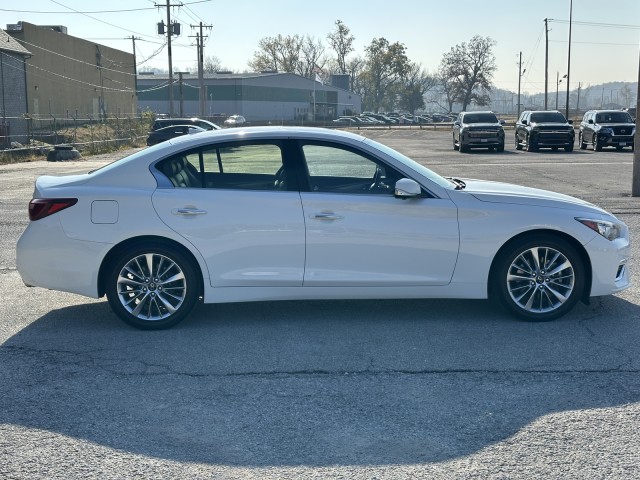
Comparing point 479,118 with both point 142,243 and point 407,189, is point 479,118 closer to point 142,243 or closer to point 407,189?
point 407,189

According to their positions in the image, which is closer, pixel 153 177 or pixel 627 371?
pixel 627 371

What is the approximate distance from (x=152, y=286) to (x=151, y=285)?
0.01 meters

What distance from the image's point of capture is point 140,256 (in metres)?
6.29

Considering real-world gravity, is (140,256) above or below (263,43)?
below

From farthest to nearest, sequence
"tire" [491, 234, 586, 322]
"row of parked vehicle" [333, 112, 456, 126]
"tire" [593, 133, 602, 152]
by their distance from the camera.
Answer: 1. "row of parked vehicle" [333, 112, 456, 126]
2. "tire" [593, 133, 602, 152]
3. "tire" [491, 234, 586, 322]

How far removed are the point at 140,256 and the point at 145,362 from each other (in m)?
1.05

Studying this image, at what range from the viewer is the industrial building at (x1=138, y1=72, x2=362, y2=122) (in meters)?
104

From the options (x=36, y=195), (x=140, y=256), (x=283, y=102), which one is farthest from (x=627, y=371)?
(x=283, y=102)

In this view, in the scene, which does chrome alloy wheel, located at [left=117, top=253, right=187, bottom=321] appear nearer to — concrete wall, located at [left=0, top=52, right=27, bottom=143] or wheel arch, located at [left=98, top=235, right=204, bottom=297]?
wheel arch, located at [left=98, top=235, right=204, bottom=297]

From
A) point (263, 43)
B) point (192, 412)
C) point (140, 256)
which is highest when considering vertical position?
point (263, 43)

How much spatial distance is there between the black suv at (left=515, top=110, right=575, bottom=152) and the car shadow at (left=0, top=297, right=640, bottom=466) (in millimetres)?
30439

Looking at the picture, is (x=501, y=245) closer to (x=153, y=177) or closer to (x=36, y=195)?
(x=153, y=177)

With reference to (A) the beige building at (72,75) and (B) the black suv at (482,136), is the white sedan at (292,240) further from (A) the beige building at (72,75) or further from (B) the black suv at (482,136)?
(A) the beige building at (72,75)

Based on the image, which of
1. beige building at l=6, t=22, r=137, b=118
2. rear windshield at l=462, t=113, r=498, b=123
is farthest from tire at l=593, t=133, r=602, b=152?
beige building at l=6, t=22, r=137, b=118
